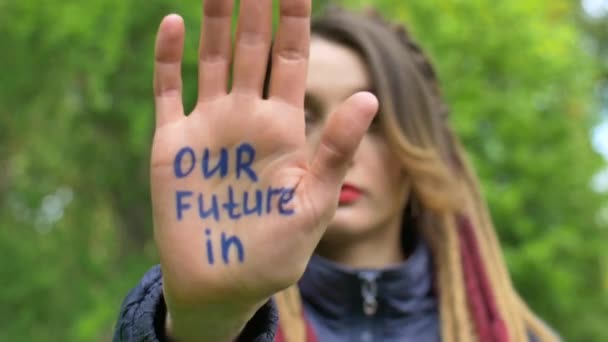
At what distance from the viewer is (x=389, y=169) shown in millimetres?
2072

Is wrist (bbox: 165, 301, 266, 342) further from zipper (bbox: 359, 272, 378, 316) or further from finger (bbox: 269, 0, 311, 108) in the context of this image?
zipper (bbox: 359, 272, 378, 316)

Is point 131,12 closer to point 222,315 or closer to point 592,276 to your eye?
point 222,315

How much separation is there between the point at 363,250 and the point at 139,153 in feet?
7.16

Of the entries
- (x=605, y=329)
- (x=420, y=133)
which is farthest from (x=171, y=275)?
(x=605, y=329)

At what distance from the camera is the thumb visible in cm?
127

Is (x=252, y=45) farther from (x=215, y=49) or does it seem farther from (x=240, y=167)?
(x=240, y=167)

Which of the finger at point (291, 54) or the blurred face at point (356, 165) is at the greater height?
the finger at point (291, 54)

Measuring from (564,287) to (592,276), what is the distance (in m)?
0.48

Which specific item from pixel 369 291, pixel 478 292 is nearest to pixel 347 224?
pixel 369 291

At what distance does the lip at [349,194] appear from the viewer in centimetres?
197

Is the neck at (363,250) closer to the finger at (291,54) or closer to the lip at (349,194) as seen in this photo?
the lip at (349,194)

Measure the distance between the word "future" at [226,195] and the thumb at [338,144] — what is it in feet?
0.18

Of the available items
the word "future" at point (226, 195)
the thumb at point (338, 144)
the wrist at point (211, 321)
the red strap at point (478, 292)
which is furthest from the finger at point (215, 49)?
the red strap at point (478, 292)

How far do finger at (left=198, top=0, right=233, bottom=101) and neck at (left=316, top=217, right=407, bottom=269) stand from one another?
747 millimetres
